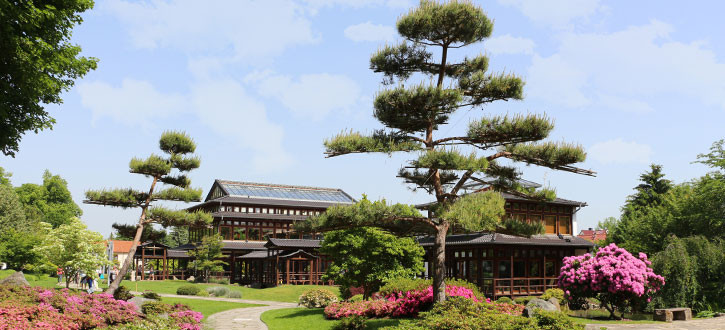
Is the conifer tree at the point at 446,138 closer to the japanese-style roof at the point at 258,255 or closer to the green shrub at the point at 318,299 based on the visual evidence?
the green shrub at the point at 318,299

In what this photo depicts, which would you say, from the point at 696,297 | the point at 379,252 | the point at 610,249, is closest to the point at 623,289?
the point at 610,249

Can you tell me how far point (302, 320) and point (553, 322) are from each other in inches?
463

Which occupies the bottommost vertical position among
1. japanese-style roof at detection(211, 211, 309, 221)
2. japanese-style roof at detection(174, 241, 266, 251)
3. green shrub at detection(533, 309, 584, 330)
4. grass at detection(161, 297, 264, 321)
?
grass at detection(161, 297, 264, 321)

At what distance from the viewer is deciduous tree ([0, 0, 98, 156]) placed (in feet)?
54.6

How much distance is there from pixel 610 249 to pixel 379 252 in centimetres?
982

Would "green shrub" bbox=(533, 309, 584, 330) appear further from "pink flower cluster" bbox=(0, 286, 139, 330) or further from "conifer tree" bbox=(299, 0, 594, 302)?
"pink flower cluster" bbox=(0, 286, 139, 330)

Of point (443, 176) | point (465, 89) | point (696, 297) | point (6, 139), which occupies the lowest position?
point (696, 297)

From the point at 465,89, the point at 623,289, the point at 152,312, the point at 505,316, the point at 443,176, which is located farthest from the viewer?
the point at 623,289

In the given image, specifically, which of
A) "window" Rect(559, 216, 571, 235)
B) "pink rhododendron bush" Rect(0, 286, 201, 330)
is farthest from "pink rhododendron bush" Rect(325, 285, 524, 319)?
"window" Rect(559, 216, 571, 235)

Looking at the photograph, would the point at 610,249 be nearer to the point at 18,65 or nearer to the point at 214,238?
the point at 18,65

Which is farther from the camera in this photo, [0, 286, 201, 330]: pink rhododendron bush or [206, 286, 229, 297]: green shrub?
[206, 286, 229, 297]: green shrub

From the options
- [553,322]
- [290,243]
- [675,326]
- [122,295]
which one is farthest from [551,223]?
[122,295]

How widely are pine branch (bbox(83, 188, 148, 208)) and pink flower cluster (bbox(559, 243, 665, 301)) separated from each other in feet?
69.6

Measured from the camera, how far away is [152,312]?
1914 centimetres
